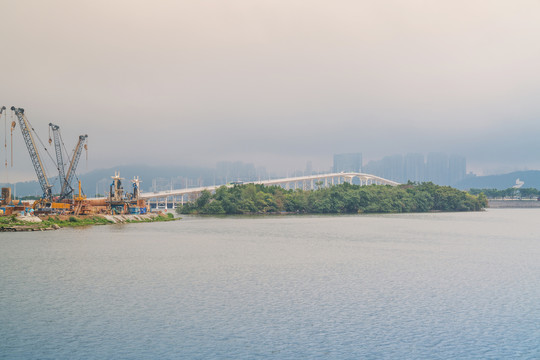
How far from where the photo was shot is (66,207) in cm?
5916

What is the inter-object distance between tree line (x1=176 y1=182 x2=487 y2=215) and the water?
62.4 meters

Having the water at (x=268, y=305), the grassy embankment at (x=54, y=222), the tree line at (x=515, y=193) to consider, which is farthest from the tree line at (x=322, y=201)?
the tree line at (x=515, y=193)

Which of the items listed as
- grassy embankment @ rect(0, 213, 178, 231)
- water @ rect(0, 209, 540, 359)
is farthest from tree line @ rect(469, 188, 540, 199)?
water @ rect(0, 209, 540, 359)

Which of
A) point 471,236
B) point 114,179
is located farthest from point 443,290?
point 114,179

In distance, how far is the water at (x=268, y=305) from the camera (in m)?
10.6

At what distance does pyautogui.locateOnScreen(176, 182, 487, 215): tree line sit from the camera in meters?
90.0

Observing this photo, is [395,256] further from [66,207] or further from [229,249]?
[66,207]

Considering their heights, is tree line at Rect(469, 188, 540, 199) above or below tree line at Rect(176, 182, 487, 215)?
above

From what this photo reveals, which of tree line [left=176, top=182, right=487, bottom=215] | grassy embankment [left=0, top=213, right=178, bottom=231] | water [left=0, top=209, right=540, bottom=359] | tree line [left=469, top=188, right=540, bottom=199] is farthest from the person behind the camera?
tree line [left=469, top=188, right=540, bottom=199]

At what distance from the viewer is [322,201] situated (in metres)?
93.6

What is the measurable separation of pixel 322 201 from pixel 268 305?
7981 centimetres

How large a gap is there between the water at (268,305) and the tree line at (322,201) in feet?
205

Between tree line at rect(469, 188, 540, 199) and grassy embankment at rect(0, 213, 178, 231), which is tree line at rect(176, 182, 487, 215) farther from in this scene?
tree line at rect(469, 188, 540, 199)

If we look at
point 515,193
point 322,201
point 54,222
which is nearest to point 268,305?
point 54,222
